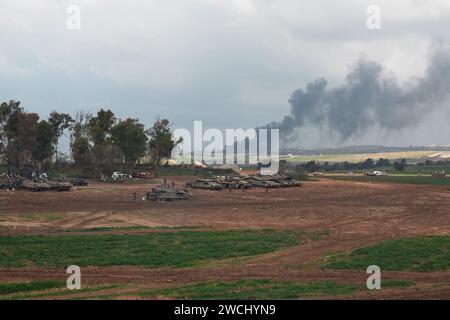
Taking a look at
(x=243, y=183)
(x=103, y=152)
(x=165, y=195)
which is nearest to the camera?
(x=165, y=195)

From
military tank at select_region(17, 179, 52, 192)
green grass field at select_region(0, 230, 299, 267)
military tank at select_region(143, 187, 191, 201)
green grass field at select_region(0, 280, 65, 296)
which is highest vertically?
military tank at select_region(17, 179, 52, 192)

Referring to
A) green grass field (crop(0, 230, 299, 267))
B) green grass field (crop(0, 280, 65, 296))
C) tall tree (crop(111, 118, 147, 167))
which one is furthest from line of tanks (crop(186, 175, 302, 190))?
green grass field (crop(0, 280, 65, 296))

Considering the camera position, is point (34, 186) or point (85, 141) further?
point (85, 141)

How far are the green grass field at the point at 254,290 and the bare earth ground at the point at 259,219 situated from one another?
0.98 metres

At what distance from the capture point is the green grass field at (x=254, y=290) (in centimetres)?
1789

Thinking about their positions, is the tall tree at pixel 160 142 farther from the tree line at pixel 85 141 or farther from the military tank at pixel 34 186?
the military tank at pixel 34 186

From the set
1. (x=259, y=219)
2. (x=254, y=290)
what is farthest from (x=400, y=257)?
(x=259, y=219)

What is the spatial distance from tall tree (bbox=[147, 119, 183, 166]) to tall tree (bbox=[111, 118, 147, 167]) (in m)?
6.36

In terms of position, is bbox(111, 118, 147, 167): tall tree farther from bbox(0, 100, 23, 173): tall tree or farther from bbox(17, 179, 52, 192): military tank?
bbox(17, 179, 52, 192): military tank

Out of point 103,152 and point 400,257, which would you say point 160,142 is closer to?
point 103,152

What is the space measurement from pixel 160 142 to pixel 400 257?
74.7 metres

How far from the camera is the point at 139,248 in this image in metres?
28.0

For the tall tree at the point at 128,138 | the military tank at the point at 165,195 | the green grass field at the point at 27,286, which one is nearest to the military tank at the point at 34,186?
the military tank at the point at 165,195

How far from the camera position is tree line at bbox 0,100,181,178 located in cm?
8194
